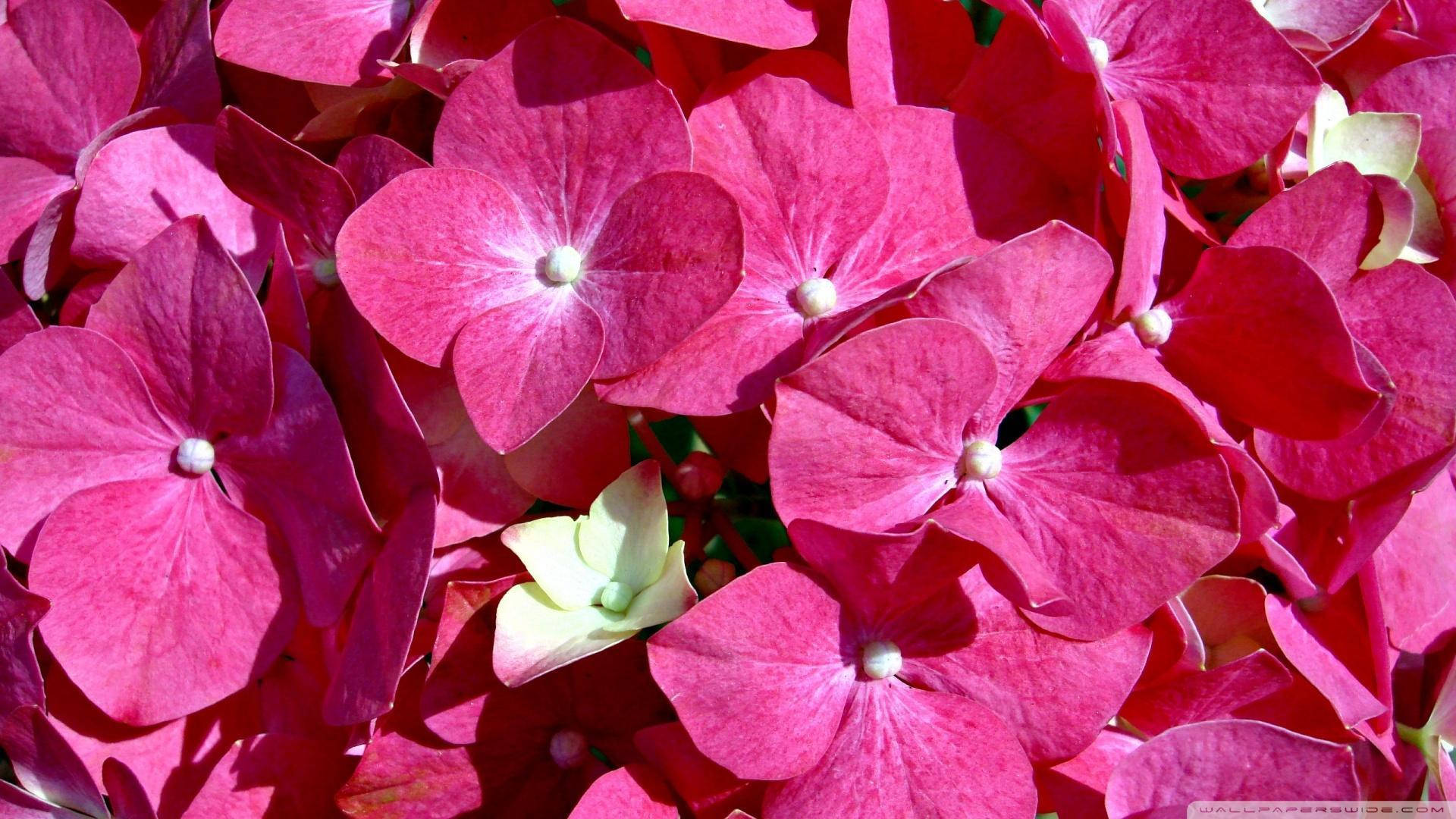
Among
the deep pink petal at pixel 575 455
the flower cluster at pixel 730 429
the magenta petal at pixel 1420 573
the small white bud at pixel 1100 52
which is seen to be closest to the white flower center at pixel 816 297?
the flower cluster at pixel 730 429

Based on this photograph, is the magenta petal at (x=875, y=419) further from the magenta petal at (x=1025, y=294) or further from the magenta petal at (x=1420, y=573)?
the magenta petal at (x=1420, y=573)

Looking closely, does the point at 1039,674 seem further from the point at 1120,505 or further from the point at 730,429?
the point at 730,429

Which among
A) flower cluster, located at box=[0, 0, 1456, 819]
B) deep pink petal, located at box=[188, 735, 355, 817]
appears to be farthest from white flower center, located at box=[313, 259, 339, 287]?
deep pink petal, located at box=[188, 735, 355, 817]

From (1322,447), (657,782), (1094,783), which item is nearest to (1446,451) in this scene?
(1322,447)

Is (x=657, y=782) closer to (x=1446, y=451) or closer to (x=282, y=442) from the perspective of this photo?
(x=282, y=442)

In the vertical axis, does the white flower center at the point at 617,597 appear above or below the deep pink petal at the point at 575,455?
below

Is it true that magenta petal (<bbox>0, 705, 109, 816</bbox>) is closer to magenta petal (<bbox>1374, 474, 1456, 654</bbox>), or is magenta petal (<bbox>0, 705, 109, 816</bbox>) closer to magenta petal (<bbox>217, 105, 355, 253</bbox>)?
magenta petal (<bbox>217, 105, 355, 253</bbox>)
